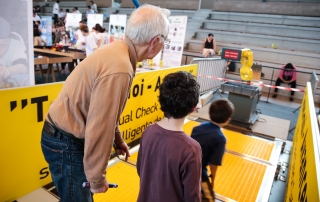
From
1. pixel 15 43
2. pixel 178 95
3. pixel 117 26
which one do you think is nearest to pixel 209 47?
pixel 117 26

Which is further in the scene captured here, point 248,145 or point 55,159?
point 248,145

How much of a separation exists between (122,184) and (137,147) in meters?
0.88

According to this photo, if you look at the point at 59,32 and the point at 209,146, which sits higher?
the point at 59,32

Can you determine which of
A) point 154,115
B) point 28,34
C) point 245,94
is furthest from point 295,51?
point 28,34

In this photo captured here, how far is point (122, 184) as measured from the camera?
8.43 ft

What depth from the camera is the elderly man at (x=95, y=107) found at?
107 centimetres

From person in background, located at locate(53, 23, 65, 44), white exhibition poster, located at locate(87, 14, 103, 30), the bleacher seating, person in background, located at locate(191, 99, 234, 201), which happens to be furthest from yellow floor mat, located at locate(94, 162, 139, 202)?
person in background, located at locate(53, 23, 65, 44)

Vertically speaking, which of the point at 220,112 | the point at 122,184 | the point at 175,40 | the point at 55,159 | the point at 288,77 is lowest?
the point at 122,184

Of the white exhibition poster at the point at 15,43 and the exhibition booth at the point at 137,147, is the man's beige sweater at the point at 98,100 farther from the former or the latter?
the white exhibition poster at the point at 15,43

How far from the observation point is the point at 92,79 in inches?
43.5

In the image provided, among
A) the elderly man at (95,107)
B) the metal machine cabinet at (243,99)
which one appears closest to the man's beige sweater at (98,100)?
the elderly man at (95,107)

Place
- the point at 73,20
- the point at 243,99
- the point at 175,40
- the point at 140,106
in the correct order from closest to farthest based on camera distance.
Result: the point at 140,106
the point at 243,99
the point at 175,40
the point at 73,20

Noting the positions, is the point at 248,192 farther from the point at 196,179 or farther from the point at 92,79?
the point at 92,79

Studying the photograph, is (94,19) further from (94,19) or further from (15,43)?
(15,43)
